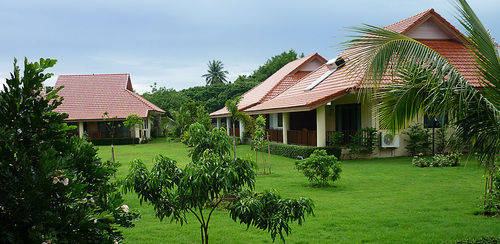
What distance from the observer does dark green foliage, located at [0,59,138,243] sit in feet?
7.59

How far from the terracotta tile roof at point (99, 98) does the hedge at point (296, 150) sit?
1545 centimetres

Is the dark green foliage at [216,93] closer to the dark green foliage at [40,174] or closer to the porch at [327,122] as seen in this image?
the porch at [327,122]

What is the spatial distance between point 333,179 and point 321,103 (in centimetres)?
558

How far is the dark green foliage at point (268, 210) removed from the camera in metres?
4.15

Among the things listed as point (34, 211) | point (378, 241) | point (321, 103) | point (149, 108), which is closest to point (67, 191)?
point (34, 211)

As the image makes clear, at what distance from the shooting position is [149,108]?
3309cm

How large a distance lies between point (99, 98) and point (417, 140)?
2725 centimetres

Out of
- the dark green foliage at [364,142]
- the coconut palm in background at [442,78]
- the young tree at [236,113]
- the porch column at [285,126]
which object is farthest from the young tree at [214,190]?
the porch column at [285,126]

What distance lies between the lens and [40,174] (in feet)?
7.61

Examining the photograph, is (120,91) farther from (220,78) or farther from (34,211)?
(220,78)

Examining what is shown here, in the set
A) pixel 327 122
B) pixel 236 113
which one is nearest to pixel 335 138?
pixel 327 122

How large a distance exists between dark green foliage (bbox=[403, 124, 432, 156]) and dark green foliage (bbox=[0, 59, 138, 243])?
16.4m

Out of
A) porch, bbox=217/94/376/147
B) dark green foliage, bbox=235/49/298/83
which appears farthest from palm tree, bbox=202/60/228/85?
porch, bbox=217/94/376/147

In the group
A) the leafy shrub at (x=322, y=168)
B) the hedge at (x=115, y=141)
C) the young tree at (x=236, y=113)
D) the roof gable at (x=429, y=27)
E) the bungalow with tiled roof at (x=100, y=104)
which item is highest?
the roof gable at (x=429, y=27)
